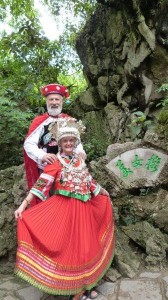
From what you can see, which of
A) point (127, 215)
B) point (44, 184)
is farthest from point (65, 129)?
point (127, 215)

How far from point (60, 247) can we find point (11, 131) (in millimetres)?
3689

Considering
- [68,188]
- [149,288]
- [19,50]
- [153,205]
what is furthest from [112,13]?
[149,288]

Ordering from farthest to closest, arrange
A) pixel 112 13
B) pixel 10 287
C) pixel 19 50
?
pixel 19 50
pixel 112 13
pixel 10 287

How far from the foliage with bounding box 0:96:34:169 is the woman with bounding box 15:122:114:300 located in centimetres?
287

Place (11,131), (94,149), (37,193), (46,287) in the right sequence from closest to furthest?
1. (46,287)
2. (37,193)
3. (11,131)
4. (94,149)

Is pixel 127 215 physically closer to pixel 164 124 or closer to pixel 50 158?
pixel 164 124

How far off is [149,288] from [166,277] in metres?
0.34

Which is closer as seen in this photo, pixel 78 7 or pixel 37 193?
pixel 37 193

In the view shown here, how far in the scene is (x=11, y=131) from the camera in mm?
6172

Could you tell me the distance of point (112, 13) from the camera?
7977 millimetres

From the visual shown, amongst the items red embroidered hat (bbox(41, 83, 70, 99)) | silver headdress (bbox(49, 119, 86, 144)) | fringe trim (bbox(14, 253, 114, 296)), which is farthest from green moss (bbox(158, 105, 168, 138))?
fringe trim (bbox(14, 253, 114, 296))

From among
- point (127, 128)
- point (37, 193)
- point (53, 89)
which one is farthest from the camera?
point (127, 128)

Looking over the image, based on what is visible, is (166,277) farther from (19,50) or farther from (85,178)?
(19,50)

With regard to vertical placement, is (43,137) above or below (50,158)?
above
